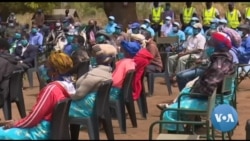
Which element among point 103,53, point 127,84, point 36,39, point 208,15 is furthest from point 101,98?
point 208,15

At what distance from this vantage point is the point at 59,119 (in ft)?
21.6

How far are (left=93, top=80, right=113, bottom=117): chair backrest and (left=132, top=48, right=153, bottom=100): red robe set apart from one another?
2512mm

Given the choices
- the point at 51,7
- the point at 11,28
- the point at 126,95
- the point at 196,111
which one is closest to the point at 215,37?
the point at 196,111

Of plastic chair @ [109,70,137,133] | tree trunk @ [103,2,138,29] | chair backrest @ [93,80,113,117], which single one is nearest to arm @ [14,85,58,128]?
chair backrest @ [93,80,113,117]

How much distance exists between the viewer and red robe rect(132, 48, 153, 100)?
10961 millimetres

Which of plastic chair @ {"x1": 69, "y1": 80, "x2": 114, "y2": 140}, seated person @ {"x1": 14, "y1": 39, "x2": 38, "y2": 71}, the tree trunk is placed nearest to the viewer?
plastic chair @ {"x1": 69, "y1": 80, "x2": 114, "y2": 140}

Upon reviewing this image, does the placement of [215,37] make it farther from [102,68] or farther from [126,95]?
[126,95]

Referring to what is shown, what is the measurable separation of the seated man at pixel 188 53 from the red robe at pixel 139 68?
335cm

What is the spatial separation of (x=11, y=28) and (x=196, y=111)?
19.5 m

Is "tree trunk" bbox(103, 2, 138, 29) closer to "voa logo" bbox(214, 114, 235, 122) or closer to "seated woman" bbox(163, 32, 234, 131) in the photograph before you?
"seated woman" bbox(163, 32, 234, 131)

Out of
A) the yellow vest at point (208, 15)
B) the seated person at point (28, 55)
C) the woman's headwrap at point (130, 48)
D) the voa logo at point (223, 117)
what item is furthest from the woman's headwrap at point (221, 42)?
the yellow vest at point (208, 15)

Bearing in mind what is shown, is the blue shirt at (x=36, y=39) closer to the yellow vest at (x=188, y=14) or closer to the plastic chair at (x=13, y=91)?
the yellow vest at (x=188, y=14)

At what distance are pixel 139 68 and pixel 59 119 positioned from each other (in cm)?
471

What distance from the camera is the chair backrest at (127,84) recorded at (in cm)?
987
